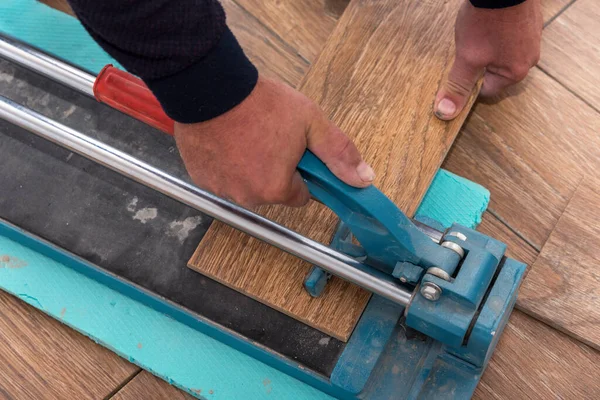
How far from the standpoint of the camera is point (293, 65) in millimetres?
1474

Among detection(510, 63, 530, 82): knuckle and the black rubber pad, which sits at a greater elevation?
detection(510, 63, 530, 82): knuckle

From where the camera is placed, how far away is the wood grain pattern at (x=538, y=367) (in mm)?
1191

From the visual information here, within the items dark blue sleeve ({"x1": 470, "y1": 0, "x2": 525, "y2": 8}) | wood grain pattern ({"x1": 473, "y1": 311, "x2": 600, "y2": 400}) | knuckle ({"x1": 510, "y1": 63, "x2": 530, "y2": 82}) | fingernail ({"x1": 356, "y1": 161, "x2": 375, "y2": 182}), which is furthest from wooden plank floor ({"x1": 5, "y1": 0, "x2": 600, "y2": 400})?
fingernail ({"x1": 356, "y1": 161, "x2": 375, "y2": 182})

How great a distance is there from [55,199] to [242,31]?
21.5 inches

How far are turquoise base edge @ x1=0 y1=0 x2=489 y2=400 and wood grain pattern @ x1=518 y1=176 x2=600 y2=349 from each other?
5.9 inches


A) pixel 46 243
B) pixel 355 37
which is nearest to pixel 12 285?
pixel 46 243

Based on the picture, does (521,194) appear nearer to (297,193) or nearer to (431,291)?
(431,291)

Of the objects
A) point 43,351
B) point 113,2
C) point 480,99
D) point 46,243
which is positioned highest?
point 113,2

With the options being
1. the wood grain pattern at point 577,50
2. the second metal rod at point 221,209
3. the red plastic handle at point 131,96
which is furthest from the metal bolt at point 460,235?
the wood grain pattern at point 577,50

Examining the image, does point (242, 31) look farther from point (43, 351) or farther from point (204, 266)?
point (43, 351)

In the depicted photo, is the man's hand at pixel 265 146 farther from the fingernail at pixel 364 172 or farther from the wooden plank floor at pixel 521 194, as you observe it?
the wooden plank floor at pixel 521 194

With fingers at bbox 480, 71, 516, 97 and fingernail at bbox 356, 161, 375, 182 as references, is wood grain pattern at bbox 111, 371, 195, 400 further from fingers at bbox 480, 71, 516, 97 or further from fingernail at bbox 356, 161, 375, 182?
fingers at bbox 480, 71, 516, 97

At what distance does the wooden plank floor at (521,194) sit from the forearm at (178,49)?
599mm

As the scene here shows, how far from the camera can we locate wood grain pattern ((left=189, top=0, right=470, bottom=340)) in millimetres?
1158
